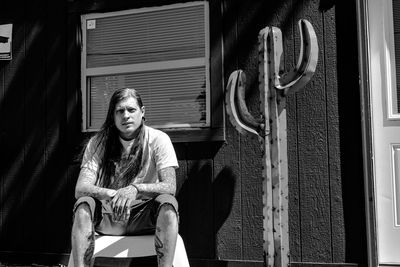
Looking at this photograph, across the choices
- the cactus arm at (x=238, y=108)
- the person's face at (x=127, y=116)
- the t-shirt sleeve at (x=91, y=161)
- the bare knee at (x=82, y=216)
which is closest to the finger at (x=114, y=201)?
the bare knee at (x=82, y=216)

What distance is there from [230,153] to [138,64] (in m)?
0.94

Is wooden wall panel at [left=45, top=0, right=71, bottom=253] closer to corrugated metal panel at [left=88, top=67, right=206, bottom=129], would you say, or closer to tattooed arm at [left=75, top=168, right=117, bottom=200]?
corrugated metal panel at [left=88, top=67, right=206, bottom=129]

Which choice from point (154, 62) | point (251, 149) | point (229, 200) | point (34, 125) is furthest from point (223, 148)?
point (34, 125)

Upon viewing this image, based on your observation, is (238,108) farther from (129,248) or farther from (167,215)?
(129,248)

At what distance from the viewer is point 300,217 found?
313 centimetres

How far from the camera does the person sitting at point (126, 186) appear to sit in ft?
7.91

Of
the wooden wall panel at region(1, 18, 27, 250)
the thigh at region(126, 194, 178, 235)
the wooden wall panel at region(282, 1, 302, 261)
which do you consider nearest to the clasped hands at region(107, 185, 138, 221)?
the thigh at region(126, 194, 178, 235)

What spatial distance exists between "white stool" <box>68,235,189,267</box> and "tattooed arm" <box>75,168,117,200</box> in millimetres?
234

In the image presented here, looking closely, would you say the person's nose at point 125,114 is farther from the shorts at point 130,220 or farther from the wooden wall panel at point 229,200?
the wooden wall panel at point 229,200

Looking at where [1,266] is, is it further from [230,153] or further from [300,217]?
[300,217]

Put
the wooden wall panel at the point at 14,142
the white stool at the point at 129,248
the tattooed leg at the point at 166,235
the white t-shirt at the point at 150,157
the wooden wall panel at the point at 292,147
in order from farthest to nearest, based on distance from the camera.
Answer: the wooden wall panel at the point at 14,142, the wooden wall panel at the point at 292,147, the white t-shirt at the point at 150,157, the white stool at the point at 129,248, the tattooed leg at the point at 166,235

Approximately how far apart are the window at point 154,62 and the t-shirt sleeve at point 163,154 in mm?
609

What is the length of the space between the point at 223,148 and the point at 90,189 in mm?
1035

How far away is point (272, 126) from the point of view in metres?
2.59
